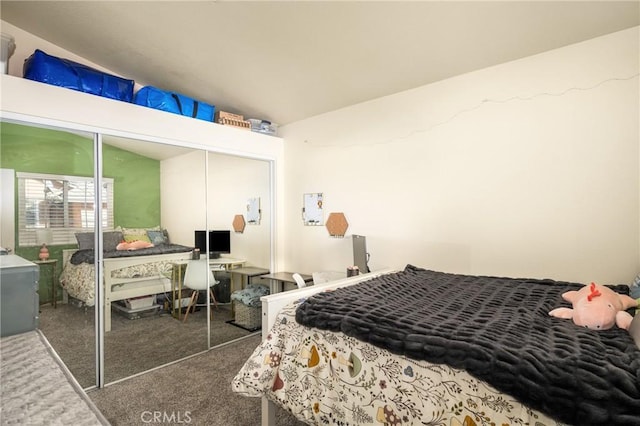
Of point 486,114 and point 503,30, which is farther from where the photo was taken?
point 486,114

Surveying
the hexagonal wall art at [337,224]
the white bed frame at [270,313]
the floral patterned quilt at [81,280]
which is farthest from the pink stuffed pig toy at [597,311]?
the floral patterned quilt at [81,280]

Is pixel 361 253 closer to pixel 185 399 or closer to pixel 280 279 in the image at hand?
pixel 280 279

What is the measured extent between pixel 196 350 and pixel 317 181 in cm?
195

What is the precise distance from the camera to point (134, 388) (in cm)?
232

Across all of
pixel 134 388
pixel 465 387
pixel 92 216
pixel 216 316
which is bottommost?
pixel 134 388

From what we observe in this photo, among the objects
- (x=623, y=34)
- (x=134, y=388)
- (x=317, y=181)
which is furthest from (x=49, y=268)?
(x=623, y=34)

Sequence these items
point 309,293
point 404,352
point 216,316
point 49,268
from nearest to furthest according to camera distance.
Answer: point 404,352 → point 309,293 → point 49,268 → point 216,316

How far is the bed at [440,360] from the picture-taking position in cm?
85

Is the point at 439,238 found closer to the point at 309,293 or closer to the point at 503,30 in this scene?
the point at 309,293

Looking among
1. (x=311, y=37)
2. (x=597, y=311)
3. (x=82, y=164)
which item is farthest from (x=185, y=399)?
(x=311, y=37)

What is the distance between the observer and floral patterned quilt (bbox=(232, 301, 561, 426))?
38.5 inches

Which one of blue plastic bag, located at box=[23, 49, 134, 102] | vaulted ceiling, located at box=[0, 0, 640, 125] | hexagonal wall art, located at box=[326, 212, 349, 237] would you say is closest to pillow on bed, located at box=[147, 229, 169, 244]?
blue plastic bag, located at box=[23, 49, 134, 102]

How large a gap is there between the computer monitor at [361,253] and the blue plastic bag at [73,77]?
7.25 feet

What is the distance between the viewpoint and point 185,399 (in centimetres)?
216
